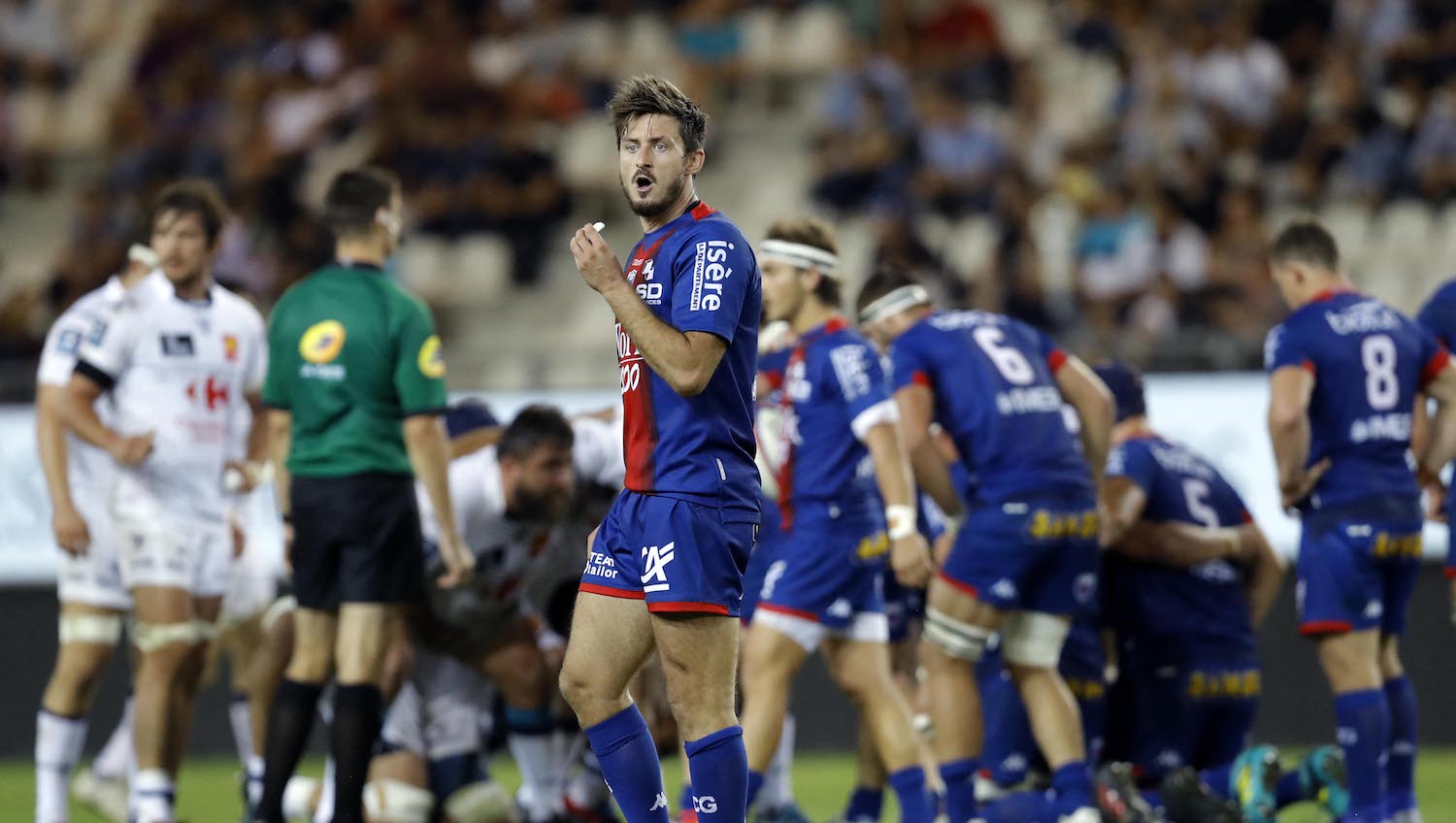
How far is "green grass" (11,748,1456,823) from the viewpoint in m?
9.77

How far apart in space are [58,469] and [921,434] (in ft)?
12.3

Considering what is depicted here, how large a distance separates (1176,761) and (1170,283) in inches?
272

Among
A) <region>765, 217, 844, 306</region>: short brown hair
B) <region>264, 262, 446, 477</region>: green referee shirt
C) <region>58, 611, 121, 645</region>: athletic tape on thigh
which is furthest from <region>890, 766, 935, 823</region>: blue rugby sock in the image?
<region>58, 611, 121, 645</region>: athletic tape on thigh

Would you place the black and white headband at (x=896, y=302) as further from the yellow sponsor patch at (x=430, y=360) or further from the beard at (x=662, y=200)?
the beard at (x=662, y=200)

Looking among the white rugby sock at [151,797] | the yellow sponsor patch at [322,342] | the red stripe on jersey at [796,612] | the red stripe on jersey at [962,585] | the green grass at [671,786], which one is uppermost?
the yellow sponsor patch at [322,342]

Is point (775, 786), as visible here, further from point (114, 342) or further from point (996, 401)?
point (114, 342)

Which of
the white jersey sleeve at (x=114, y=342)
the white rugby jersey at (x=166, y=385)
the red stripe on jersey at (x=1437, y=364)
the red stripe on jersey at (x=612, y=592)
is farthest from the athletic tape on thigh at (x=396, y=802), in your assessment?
the red stripe on jersey at (x=1437, y=364)

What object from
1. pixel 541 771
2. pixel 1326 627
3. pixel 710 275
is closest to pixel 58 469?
pixel 541 771

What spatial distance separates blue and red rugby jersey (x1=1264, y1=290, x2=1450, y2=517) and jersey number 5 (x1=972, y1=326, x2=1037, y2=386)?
3.77 ft

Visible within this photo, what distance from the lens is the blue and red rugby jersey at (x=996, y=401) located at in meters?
8.02

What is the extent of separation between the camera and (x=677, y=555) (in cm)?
546

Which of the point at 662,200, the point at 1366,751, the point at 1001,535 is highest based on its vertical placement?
the point at 662,200

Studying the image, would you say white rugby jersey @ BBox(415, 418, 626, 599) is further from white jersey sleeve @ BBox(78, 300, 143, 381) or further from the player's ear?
the player's ear

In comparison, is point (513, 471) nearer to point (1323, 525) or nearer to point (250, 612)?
point (250, 612)
